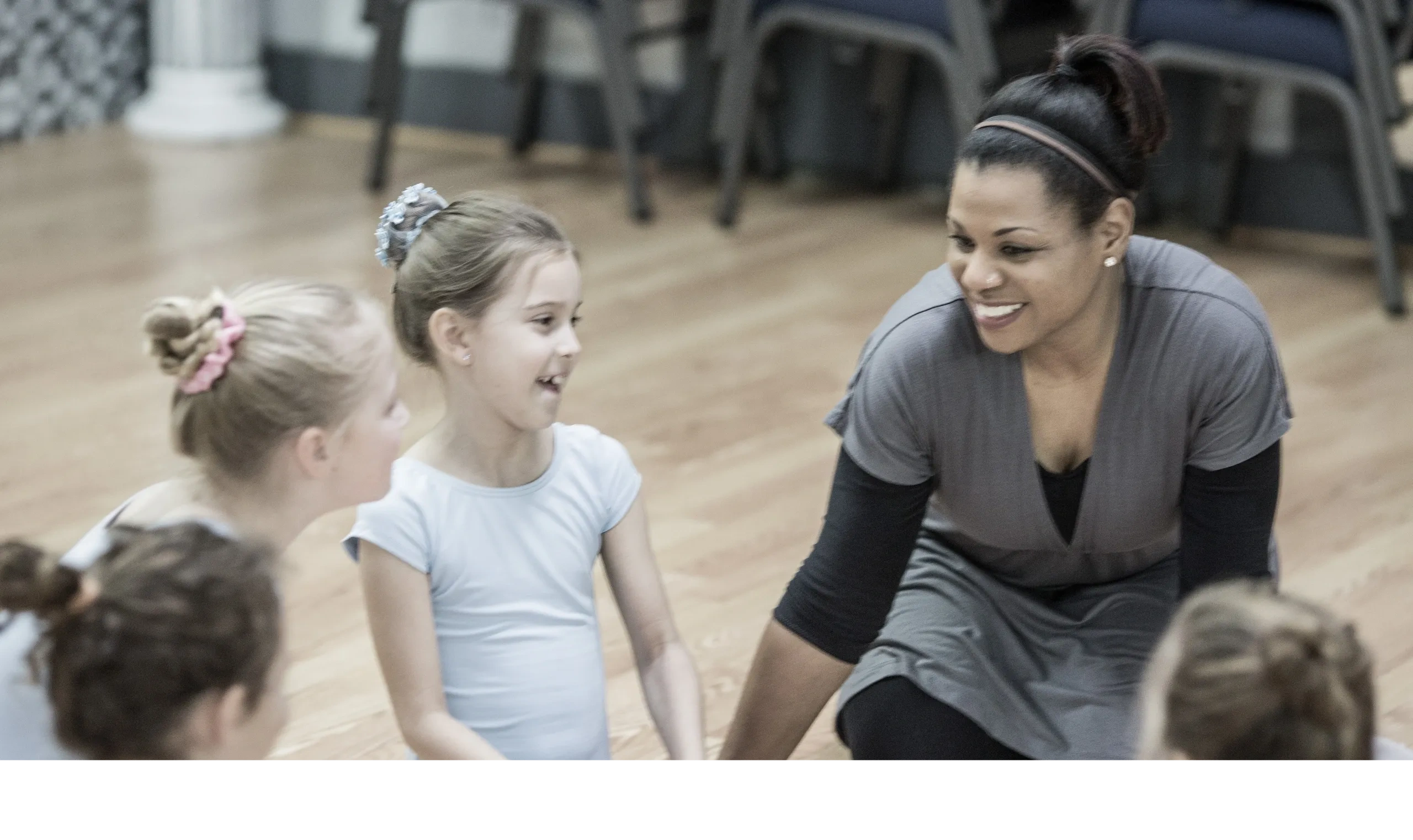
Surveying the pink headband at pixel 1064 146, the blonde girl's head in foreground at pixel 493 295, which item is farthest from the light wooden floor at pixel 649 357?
the pink headband at pixel 1064 146

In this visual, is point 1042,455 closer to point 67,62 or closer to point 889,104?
point 889,104

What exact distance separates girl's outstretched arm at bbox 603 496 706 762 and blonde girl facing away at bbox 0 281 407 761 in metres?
0.26

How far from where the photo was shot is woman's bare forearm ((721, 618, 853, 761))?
1705 millimetres

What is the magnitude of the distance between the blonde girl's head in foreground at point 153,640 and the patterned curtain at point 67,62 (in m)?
4.02

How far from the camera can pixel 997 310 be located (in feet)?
5.18

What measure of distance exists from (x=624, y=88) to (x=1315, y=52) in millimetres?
1493

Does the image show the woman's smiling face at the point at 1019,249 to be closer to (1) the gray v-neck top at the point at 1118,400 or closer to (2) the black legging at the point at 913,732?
(1) the gray v-neck top at the point at 1118,400

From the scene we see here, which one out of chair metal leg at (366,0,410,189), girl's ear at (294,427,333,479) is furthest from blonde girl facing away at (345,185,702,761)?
chair metal leg at (366,0,410,189)

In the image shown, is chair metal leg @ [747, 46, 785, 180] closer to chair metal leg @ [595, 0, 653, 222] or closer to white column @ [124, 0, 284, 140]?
chair metal leg @ [595, 0, 653, 222]

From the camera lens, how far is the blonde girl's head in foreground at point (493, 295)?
151cm

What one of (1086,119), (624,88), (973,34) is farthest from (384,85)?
(1086,119)
